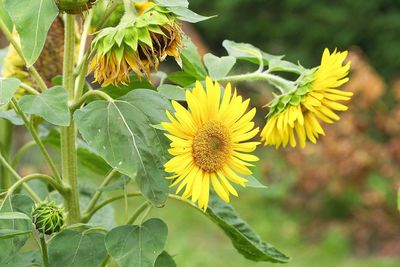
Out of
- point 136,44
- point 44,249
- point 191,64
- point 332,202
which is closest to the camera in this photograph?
point 136,44

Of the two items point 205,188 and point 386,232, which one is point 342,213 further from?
point 205,188

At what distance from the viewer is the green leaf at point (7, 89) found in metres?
0.82

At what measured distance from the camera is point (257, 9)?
688 centimetres

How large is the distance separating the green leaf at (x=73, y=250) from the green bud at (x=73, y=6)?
0.24 m

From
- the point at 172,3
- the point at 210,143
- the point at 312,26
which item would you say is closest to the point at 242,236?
the point at 210,143

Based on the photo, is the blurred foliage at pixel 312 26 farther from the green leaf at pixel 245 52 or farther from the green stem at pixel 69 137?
the green stem at pixel 69 137

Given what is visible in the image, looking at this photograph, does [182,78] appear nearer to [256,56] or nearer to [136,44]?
[256,56]

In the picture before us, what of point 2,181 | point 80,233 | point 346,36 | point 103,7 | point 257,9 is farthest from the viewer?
point 257,9

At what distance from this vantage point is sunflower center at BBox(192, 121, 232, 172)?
856mm

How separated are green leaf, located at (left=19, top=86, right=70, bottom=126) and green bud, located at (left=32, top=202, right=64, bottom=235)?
11 centimetres

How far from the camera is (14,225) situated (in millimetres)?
905

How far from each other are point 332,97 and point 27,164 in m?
4.13

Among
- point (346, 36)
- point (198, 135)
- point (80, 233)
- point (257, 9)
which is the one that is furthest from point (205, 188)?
point (257, 9)

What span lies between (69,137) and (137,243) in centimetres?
15
